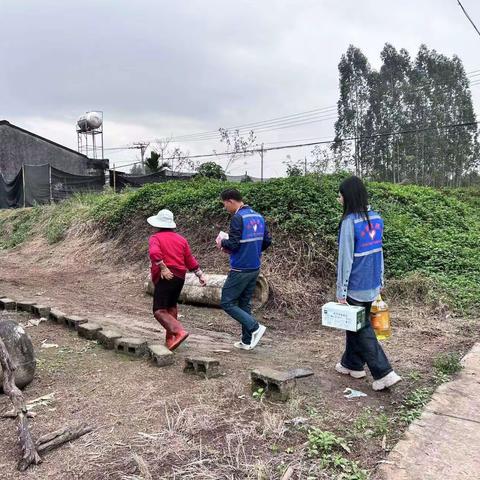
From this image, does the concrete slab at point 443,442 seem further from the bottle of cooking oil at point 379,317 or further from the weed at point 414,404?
the bottle of cooking oil at point 379,317

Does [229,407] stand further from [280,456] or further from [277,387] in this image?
[280,456]

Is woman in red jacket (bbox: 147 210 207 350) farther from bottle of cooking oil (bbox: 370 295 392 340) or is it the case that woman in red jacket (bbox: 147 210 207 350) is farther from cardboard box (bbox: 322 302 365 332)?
bottle of cooking oil (bbox: 370 295 392 340)

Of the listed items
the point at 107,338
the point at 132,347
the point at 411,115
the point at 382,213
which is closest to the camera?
the point at 132,347

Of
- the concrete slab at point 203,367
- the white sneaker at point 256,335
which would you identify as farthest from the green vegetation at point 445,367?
the concrete slab at point 203,367

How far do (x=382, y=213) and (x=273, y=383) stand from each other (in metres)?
7.01

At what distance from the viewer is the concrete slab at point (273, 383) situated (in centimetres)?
367

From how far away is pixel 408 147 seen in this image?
3994 centimetres

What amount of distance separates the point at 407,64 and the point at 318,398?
44765 millimetres

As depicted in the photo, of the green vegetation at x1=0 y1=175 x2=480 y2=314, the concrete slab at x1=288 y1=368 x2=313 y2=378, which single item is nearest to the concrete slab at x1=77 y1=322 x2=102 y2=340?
the concrete slab at x1=288 y1=368 x2=313 y2=378

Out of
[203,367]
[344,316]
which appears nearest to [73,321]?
[203,367]

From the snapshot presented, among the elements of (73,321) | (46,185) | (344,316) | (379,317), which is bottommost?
(73,321)

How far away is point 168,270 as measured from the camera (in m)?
5.02

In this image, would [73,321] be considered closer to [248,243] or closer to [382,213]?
[248,243]

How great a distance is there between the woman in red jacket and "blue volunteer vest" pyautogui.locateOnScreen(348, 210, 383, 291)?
1.94 m
